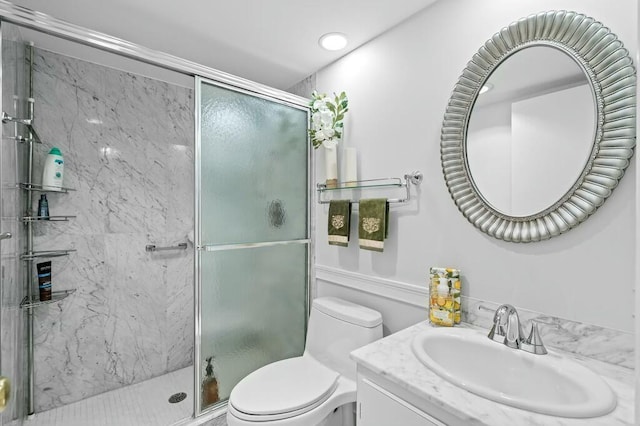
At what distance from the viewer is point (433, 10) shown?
146 centimetres

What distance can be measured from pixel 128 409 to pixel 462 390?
2126mm

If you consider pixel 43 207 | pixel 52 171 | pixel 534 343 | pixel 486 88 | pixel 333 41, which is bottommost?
pixel 534 343

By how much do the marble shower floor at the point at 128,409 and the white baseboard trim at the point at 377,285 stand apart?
1.19 meters

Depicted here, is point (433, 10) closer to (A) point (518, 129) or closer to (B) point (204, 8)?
(A) point (518, 129)

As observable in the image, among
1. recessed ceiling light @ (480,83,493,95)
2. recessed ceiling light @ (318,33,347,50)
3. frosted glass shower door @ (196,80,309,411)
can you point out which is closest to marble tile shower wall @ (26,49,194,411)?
frosted glass shower door @ (196,80,309,411)

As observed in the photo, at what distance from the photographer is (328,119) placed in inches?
72.9

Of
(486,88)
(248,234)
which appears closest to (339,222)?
(248,234)

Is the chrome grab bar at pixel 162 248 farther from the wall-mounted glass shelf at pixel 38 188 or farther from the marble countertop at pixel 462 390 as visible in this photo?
the marble countertop at pixel 462 390

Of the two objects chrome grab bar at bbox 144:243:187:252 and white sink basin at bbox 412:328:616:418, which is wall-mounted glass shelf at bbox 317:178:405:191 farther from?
chrome grab bar at bbox 144:243:187:252

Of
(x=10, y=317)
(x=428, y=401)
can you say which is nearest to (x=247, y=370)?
(x=10, y=317)

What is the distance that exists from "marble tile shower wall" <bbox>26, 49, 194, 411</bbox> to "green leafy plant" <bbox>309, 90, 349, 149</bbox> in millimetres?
1240

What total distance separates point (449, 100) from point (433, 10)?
0.48m

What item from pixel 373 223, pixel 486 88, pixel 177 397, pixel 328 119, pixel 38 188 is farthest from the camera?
pixel 177 397

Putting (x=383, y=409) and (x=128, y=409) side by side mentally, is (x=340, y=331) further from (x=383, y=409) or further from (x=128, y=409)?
(x=128, y=409)
